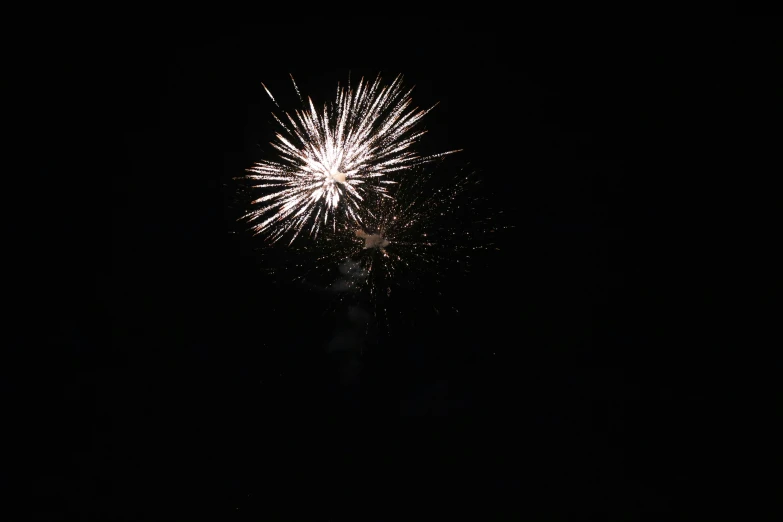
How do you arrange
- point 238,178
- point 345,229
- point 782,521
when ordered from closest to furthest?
1. point 238,178
2. point 345,229
3. point 782,521

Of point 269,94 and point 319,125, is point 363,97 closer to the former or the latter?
point 319,125

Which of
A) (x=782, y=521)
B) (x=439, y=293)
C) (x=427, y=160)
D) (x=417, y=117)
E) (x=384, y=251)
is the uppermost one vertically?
(x=417, y=117)

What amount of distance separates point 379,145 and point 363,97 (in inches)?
32.2

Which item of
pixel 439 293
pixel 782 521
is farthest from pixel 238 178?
pixel 782 521

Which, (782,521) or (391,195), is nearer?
(391,195)

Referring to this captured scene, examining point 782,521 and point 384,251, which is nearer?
point 384,251

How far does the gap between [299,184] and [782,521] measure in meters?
10.3

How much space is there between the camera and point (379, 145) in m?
9.62

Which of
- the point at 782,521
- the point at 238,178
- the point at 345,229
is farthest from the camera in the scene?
the point at 782,521

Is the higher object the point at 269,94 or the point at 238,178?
the point at 269,94

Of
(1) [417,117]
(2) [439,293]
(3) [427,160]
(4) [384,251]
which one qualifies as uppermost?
(1) [417,117]

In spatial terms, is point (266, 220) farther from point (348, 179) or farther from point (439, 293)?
point (439, 293)

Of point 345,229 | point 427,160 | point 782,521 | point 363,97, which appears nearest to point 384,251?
point 345,229

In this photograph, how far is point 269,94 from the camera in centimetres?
946
